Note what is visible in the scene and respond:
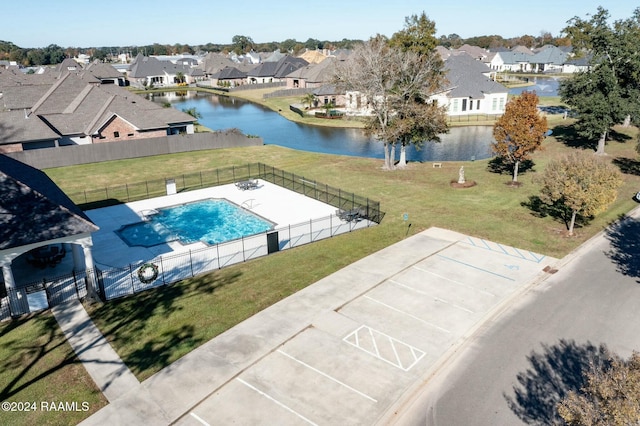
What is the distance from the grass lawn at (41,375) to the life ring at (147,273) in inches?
177

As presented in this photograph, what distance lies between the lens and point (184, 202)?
4047cm

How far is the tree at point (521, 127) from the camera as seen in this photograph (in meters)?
39.6

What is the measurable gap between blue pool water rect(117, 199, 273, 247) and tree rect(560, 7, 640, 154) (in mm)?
37024

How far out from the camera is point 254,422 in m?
15.5

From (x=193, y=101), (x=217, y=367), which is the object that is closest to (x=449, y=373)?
(x=217, y=367)

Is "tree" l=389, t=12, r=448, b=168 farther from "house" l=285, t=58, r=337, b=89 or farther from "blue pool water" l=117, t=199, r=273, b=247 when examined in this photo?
"house" l=285, t=58, r=337, b=89

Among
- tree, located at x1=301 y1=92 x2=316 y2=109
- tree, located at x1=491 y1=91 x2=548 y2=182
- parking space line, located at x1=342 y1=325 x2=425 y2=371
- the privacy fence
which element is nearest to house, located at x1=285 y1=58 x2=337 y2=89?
tree, located at x1=301 y1=92 x2=316 y2=109

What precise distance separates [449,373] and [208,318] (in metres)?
10.9

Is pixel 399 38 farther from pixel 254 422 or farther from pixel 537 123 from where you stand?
pixel 254 422

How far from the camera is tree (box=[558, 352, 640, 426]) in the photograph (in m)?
9.98

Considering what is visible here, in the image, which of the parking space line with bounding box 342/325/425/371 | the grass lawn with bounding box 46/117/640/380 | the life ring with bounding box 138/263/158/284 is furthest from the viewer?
the life ring with bounding box 138/263/158/284

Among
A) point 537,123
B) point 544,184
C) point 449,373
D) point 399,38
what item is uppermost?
point 399,38

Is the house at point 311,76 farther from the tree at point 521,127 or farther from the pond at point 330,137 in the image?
the tree at point 521,127

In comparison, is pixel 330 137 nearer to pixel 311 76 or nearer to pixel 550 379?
pixel 311 76
